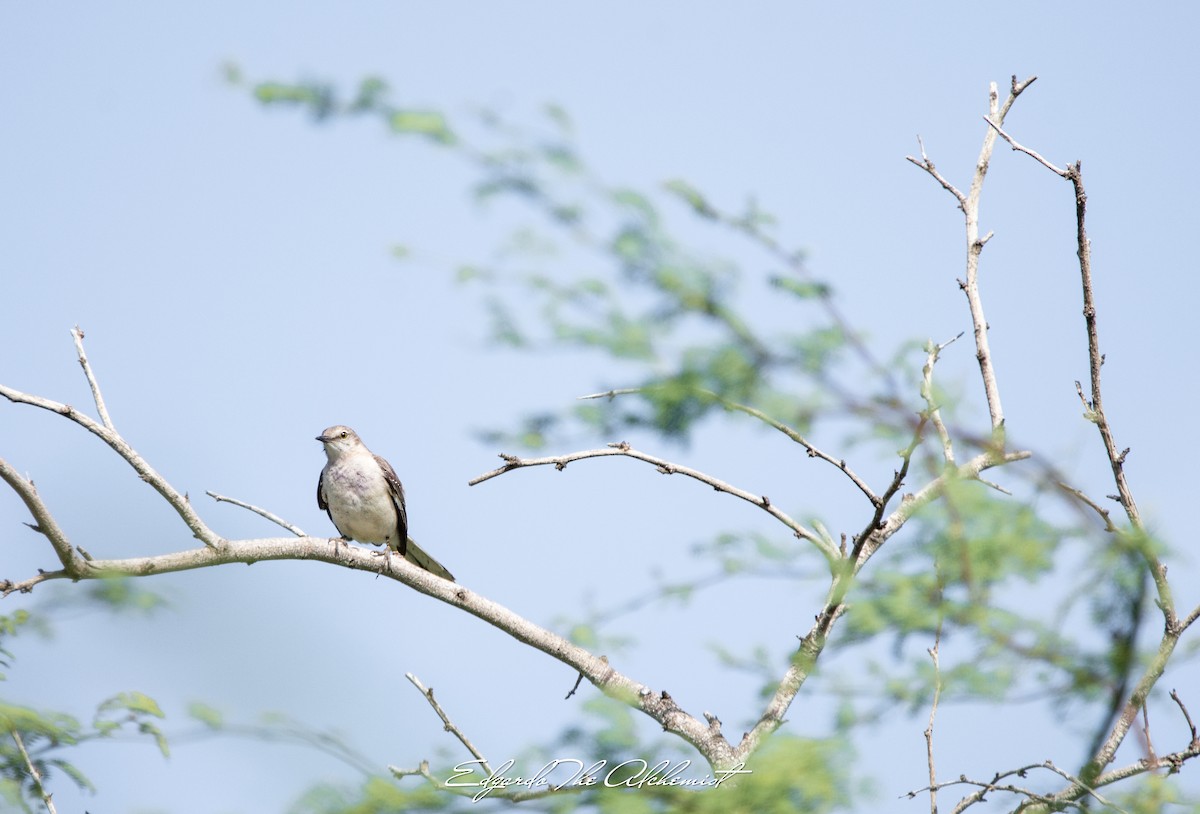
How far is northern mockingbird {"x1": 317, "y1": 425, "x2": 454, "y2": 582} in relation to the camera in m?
10.4

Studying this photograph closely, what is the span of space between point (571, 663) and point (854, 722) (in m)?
1.65

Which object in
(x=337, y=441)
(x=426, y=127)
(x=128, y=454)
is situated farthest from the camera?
(x=337, y=441)

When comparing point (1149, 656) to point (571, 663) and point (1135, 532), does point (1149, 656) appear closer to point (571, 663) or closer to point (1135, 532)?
Result: point (1135, 532)

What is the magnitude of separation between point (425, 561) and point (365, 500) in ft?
3.30

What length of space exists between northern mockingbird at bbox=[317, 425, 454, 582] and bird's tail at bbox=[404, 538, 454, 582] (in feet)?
0.13

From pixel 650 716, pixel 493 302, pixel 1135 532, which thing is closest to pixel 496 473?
pixel 493 302

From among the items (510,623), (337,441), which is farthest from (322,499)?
(510,623)

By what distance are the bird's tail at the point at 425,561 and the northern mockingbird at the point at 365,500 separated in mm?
41

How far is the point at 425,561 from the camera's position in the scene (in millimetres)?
9750

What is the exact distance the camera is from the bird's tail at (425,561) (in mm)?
9578

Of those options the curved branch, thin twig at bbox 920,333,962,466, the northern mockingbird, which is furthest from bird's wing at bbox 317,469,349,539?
thin twig at bbox 920,333,962,466

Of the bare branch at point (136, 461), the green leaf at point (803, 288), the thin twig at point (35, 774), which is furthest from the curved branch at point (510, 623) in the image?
the green leaf at point (803, 288)

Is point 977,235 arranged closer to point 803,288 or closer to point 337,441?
point 803,288

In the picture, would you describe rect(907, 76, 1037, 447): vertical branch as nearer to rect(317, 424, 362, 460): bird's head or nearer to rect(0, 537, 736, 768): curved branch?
rect(0, 537, 736, 768): curved branch
